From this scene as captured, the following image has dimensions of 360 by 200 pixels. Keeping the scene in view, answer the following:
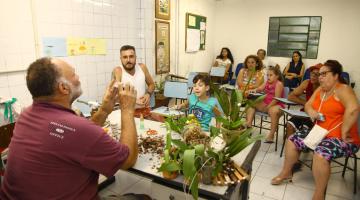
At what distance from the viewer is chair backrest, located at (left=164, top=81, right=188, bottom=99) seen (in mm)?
3838

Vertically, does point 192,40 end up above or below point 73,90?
above

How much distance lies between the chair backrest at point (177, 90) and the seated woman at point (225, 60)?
9.58 feet

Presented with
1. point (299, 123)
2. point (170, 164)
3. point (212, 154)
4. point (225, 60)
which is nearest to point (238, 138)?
point (212, 154)

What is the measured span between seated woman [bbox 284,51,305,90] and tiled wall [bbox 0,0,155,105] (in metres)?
3.47

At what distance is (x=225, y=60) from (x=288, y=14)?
1.91 m

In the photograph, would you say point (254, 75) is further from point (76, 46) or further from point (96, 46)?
point (76, 46)

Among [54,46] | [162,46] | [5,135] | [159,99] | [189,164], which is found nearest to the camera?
[189,164]

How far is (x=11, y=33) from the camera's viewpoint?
96.0 inches

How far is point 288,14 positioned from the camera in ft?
20.8

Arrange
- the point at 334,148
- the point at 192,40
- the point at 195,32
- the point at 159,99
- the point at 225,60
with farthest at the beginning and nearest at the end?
the point at 225,60 → the point at 195,32 → the point at 192,40 → the point at 159,99 → the point at 334,148

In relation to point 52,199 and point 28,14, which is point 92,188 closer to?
point 52,199

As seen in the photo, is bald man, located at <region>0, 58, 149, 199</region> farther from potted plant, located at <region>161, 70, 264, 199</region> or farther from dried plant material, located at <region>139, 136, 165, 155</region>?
dried plant material, located at <region>139, 136, 165, 155</region>

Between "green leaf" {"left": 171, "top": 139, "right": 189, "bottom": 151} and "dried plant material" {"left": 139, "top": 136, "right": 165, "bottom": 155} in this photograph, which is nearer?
"green leaf" {"left": 171, "top": 139, "right": 189, "bottom": 151}

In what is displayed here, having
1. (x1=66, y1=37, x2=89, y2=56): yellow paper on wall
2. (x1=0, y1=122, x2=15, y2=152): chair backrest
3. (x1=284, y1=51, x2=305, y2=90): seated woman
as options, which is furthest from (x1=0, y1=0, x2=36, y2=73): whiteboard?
(x1=284, y1=51, x2=305, y2=90): seated woman
